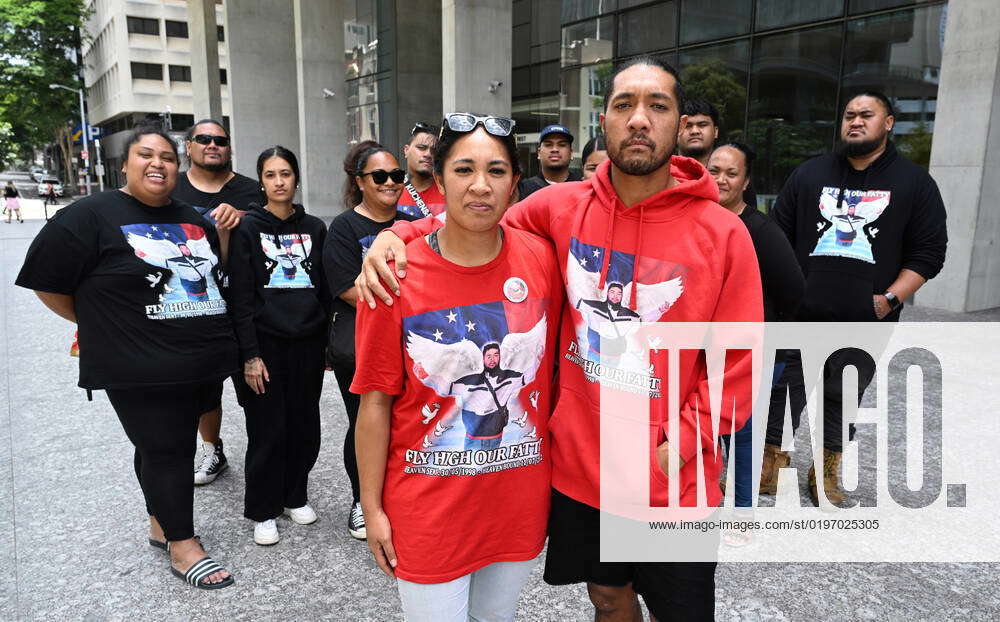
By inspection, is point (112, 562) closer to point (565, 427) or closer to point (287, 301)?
point (287, 301)

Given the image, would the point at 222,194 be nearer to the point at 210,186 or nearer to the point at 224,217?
the point at 210,186

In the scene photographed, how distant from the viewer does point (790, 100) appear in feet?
42.9

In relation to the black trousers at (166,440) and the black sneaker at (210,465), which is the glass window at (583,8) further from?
the black trousers at (166,440)

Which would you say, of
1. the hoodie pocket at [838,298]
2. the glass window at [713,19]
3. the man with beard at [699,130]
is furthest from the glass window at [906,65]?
the man with beard at [699,130]

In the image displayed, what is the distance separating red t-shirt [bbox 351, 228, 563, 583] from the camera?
1.98m

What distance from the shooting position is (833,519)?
4.05 m

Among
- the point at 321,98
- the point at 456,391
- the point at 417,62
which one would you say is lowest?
the point at 456,391

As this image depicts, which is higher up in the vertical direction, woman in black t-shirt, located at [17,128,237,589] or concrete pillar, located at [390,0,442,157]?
concrete pillar, located at [390,0,442,157]

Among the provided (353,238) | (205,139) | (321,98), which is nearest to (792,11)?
(205,139)

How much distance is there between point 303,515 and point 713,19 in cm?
1431

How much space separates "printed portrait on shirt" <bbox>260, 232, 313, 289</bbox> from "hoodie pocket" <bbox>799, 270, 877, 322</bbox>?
2970mm

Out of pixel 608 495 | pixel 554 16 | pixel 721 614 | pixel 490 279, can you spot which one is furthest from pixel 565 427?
pixel 554 16

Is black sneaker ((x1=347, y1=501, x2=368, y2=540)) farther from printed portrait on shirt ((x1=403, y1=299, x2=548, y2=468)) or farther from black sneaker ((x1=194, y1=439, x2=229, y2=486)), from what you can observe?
printed portrait on shirt ((x1=403, y1=299, x2=548, y2=468))

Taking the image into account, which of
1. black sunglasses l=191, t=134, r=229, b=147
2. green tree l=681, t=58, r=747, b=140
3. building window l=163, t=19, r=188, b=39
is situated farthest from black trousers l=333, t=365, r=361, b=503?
building window l=163, t=19, r=188, b=39
